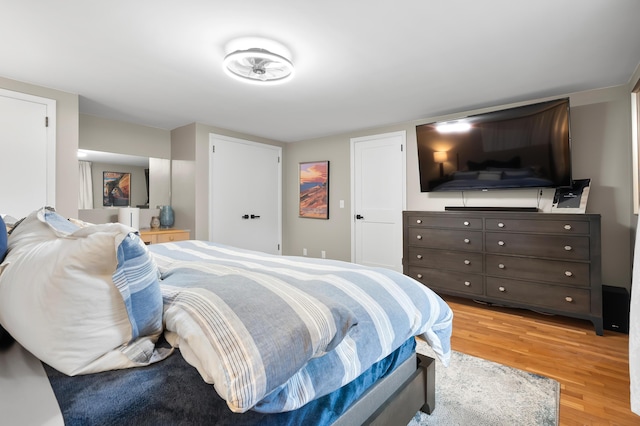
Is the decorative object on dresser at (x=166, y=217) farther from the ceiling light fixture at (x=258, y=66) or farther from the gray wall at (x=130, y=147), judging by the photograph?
the ceiling light fixture at (x=258, y=66)

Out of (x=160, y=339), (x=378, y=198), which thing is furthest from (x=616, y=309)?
(x=160, y=339)

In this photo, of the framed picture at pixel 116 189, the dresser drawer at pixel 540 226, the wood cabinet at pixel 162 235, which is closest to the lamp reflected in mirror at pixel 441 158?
the dresser drawer at pixel 540 226

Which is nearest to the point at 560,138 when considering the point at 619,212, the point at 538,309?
the point at 619,212

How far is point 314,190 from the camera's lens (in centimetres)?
530

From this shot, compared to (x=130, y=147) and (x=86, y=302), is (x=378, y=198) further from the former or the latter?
(x=86, y=302)

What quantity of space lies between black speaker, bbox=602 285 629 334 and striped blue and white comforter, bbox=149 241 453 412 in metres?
2.35

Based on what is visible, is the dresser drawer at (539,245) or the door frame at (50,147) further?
the door frame at (50,147)

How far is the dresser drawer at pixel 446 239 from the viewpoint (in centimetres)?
328

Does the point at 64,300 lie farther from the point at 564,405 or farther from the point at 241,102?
the point at 241,102

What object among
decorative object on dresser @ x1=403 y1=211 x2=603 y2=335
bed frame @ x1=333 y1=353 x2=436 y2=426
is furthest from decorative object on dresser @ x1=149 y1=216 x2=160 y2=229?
bed frame @ x1=333 y1=353 x2=436 y2=426

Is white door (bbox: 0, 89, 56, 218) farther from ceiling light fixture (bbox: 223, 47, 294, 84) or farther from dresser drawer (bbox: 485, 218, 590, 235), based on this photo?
dresser drawer (bbox: 485, 218, 590, 235)

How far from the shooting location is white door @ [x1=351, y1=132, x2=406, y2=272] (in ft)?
14.4

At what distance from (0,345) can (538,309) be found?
3657mm

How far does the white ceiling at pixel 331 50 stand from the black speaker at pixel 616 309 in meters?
1.91
